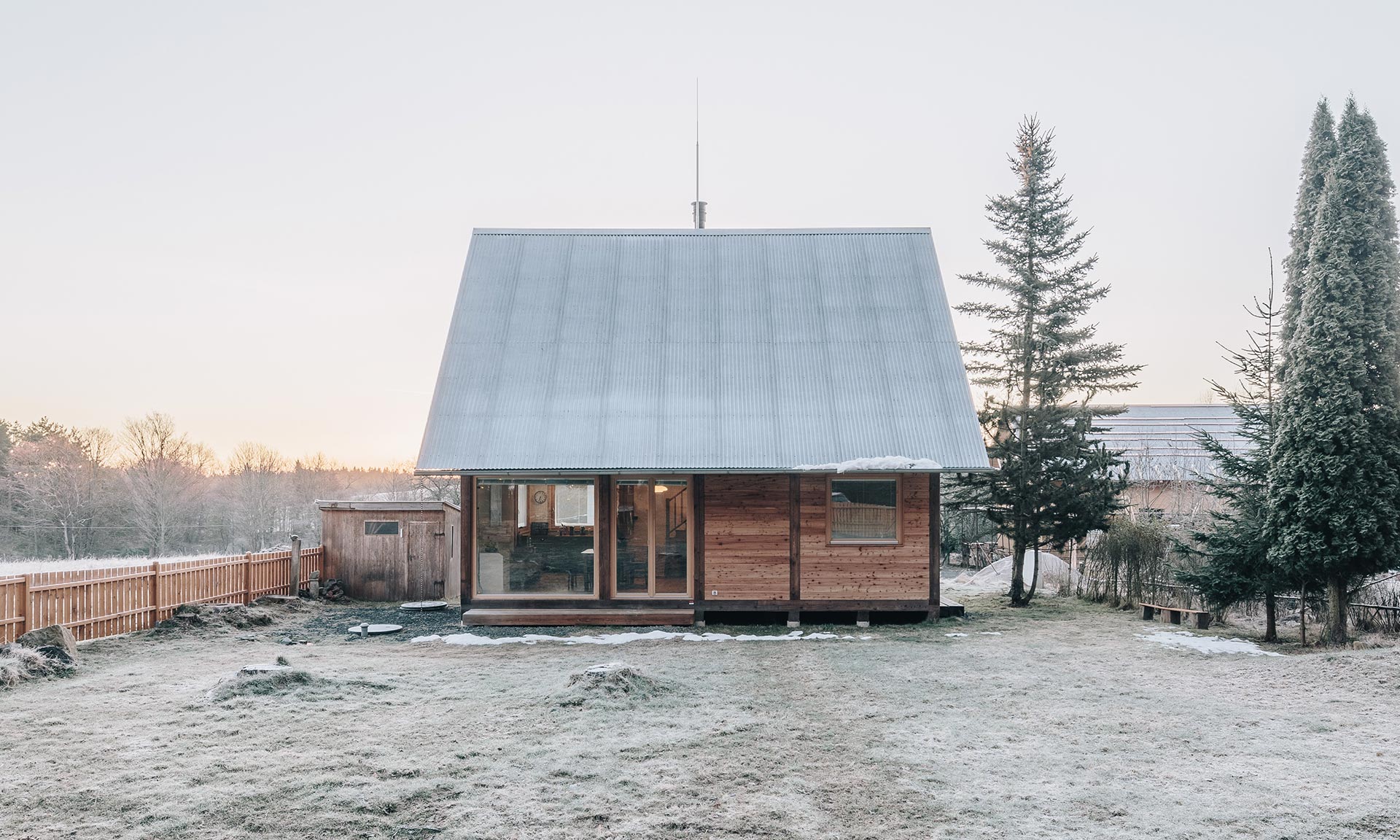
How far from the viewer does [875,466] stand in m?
12.2

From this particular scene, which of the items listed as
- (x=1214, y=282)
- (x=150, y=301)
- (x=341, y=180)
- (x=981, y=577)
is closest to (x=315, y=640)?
(x=341, y=180)

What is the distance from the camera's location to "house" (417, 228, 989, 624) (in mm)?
12672

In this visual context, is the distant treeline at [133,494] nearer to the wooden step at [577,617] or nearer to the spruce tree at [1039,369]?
the wooden step at [577,617]

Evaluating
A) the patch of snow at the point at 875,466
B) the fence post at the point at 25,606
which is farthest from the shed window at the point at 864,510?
the fence post at the point at 25,606

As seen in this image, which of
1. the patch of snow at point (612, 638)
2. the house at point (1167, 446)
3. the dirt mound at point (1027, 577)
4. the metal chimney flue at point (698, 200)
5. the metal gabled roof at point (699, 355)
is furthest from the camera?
the house at point (1167, 446)

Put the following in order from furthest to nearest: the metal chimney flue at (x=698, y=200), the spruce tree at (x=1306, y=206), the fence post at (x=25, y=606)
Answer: the metal chimney flue at (x=698, y=200) → the spruce tree at (x=1306, y=206) → the fence post at (x=25, y=606)

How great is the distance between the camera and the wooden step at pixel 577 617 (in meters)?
12.5

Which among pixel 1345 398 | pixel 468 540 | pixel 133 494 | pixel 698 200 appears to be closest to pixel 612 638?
pixel 468 540

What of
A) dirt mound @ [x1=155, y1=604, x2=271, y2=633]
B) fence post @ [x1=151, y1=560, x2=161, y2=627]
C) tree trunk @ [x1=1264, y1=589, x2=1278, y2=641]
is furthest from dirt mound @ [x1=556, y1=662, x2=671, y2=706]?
tree trunk @ [x1=1264, y1=589, x2=1278, y2=641]

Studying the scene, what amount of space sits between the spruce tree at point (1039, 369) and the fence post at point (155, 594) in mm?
14157

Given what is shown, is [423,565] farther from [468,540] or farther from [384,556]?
[468,540]

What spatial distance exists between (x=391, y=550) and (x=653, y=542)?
21.5 feet

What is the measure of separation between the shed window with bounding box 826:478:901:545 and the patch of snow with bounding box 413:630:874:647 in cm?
169

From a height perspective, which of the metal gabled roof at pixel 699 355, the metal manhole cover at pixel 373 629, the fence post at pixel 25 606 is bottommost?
→ the metal manhole cover at pixel 373 629
